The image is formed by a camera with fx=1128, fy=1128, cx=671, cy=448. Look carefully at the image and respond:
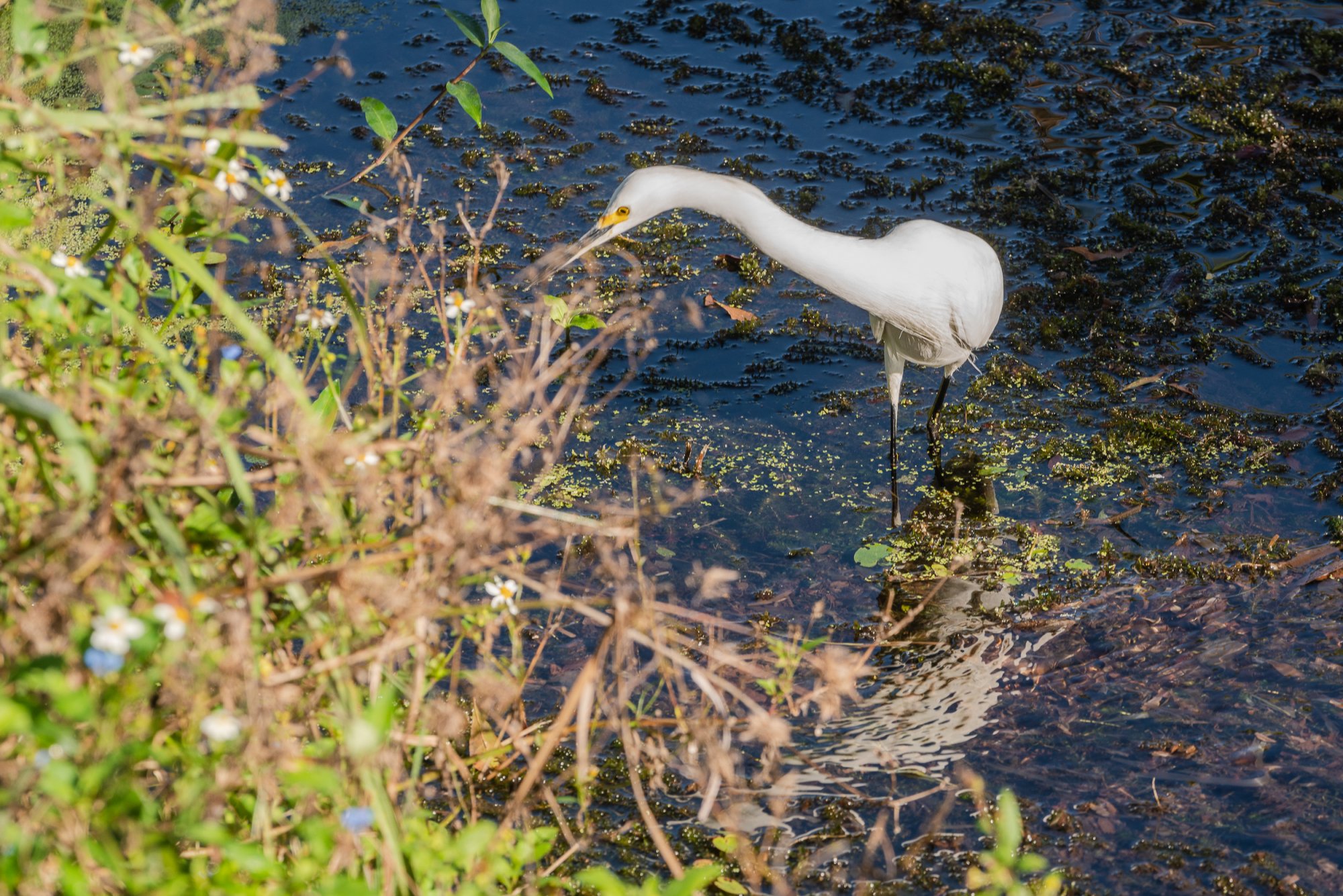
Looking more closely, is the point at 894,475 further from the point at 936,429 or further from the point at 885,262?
the point at 885,262

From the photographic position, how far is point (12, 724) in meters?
1.17

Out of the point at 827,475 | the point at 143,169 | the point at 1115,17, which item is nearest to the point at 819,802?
the point at 827,475

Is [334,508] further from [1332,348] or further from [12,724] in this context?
[1332,348]

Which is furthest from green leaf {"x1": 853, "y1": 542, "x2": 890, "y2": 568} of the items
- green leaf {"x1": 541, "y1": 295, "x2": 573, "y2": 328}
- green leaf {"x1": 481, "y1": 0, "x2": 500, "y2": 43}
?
green leaf {"x1": 481, "y1": 0, "x2": 500, "y2": 43}

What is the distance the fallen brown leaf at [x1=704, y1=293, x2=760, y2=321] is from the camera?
14.8ft

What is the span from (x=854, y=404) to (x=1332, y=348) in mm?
1808

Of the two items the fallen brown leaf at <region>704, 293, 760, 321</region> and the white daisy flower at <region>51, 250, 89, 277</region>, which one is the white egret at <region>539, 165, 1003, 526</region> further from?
the white daisy flower at <region>51, 250, 89, 277</region>

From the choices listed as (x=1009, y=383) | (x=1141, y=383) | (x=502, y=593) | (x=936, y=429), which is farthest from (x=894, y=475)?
(x=502, y=593)

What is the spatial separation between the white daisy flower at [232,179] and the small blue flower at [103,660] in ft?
2.40

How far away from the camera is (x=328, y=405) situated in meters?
2.03

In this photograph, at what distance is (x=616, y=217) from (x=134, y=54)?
66.1 inches

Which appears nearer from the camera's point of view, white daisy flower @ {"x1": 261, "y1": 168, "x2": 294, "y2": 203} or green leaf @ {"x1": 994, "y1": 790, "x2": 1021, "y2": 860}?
→ green leaf @ {"x1": 994, "y1": 790, "x2": 1021, "y2": 860}

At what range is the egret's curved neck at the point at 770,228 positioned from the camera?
3092 millimetres

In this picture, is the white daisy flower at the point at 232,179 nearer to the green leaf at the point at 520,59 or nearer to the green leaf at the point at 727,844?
the green leaf at the point at 520,59
